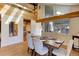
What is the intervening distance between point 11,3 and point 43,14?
622mm

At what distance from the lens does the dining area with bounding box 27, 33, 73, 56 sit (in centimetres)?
232

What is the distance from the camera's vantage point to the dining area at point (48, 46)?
2.32 m

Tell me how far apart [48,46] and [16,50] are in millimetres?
695

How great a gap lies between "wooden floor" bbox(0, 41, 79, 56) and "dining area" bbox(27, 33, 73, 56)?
10cm

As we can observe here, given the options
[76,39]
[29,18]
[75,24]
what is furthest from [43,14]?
[76,39]

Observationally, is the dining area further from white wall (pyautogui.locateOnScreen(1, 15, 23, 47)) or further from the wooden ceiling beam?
the wooden ceiling beam

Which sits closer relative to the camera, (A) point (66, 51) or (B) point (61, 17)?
(A) point (66, 51)

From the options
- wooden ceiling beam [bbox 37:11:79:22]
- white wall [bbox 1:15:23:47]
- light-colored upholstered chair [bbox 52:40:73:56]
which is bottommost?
light-colored upholstered chair [bbox 52:40:73:56]

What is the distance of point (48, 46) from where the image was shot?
2695mm

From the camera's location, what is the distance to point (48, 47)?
8.75 ft

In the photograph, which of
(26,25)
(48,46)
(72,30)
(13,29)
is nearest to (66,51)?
(72,30)

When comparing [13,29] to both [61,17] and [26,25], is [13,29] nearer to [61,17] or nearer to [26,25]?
[26,25]

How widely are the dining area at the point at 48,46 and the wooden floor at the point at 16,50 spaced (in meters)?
0.10

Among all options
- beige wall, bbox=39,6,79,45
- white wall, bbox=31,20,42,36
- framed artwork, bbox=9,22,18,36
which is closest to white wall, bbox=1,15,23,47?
framed artwork, bbox=9,22,18,36
